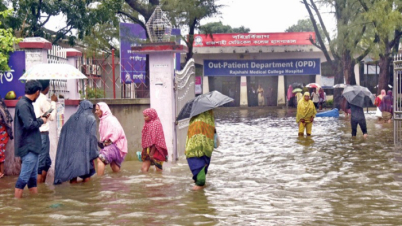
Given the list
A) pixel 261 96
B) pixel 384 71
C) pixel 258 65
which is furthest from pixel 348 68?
pixel 261 96

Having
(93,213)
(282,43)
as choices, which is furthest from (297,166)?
(282,43)

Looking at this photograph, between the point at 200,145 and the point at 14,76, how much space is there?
13.7 ft

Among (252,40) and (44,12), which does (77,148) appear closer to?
(44,12)

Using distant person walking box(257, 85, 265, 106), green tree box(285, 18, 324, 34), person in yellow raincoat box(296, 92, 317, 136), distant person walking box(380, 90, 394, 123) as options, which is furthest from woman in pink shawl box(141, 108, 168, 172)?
green tree box(285, 18, 324, 34)

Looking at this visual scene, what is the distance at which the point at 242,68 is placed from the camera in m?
43.1

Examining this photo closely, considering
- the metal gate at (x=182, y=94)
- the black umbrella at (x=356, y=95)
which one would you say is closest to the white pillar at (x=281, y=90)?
the black umbrella at (x=356, y=95)

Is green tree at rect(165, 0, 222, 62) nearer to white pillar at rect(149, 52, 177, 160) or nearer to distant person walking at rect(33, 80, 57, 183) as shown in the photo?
white pillar at rect(149, 52, 177, 160)

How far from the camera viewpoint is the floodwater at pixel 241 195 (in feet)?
22.5

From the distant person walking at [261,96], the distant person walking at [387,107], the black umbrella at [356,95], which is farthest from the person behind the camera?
the distant person walking at [261,96]

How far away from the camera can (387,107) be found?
24109 millimetres

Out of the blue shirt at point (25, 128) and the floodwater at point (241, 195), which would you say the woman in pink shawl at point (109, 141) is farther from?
the blue shirt at point (25, 128)

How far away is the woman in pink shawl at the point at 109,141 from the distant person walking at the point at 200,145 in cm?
189

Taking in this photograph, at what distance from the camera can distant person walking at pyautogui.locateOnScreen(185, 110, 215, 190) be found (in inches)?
345

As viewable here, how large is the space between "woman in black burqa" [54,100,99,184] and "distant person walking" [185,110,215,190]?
1581 mm
